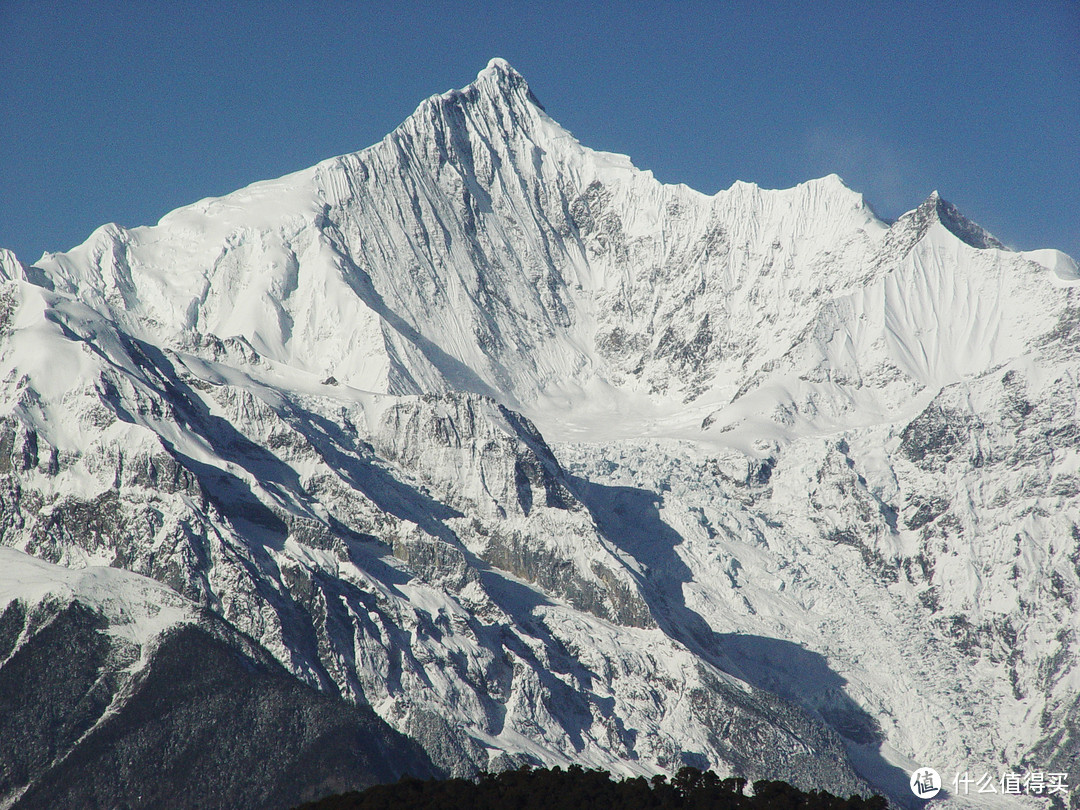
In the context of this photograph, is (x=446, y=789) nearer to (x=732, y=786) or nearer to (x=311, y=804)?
(x=311, y=804)

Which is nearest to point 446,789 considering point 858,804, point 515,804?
point 515,804

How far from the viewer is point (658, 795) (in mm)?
178125

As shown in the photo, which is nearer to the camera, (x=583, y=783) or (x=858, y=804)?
(x=858, y=804)

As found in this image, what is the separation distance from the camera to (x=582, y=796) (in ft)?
586

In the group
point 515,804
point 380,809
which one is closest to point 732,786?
point 515,804

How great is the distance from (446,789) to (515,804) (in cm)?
870

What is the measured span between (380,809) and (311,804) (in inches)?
610

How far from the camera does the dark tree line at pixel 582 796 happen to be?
6806 inches

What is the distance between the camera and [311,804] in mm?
186000

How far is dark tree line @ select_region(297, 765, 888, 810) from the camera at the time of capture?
567 ft

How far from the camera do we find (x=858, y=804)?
171250 mm

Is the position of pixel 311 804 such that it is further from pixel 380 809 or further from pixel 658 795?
pixel 658 795

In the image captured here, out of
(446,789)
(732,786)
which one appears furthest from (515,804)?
(732,786)

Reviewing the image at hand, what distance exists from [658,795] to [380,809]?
88.3 feet
